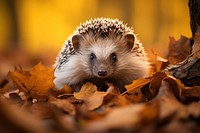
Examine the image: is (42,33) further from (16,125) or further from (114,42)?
(16,125)

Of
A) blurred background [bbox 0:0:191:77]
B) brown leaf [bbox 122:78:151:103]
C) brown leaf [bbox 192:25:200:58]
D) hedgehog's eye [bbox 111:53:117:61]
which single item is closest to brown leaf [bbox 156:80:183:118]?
brown leaf [bbox 122:78:151:103]

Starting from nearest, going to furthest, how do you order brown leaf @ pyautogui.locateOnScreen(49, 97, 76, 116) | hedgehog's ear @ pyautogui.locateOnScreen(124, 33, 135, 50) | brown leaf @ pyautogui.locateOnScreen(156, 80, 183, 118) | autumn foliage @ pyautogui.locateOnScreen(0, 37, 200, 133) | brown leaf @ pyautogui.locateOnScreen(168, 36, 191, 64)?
autumn foliage @ pyautogui.locateOnScreen(0, 37, 200, 133), brown leaf @ pyautogui.locateOnScreen(156, 80, 183, 118), brown leaf @ pyautogui.locateOnScreen(49, 97, 76, 116), brown leaf @ pyautogui.locateOnScreen(168, 36, 191, 64), hedgehog's ear @ pyautogui.locateOnScreen(124, 33, 135, 50)

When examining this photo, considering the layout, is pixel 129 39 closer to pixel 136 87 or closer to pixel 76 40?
pixel 76 40

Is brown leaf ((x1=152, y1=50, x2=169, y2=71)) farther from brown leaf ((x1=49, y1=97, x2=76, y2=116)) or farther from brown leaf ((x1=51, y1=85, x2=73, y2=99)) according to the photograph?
brown leaf ((x1=49, y1=97, x2=76, y2=116))

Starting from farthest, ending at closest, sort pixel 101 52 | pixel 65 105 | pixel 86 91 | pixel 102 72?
pixel 101 52 → pixel 102 72 → pixel 86 91 → pixel 65 105

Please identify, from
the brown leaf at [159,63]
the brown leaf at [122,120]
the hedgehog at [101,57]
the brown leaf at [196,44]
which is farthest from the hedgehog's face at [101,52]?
the brown leaf at [122,120]

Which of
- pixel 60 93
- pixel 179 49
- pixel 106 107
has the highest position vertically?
pixel 179 49

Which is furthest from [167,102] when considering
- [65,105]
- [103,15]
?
[103,15]
